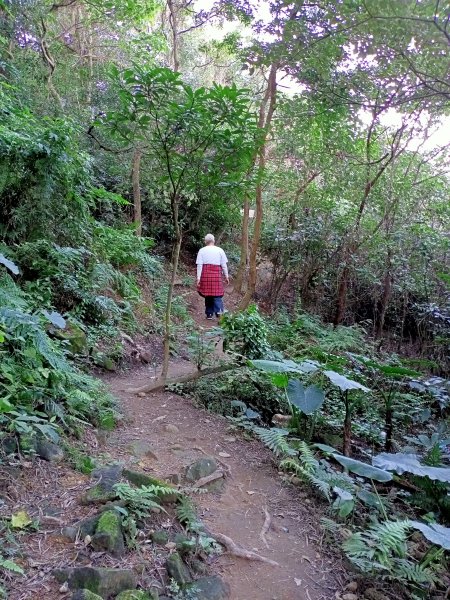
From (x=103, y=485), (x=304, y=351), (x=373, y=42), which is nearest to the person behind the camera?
(x=103, y=485)

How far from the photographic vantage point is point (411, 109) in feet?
27.0

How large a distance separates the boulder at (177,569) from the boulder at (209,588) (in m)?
0.04

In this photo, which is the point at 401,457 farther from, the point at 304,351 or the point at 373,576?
the point at 304,351

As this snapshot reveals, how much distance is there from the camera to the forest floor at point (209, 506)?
2232 mm

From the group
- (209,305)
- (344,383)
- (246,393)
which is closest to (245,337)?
(246,393)

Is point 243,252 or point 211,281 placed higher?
point 243,252

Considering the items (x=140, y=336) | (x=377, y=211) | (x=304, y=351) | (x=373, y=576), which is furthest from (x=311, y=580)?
(x=377, y=211)

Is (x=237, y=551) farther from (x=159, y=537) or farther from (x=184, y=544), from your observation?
(x=159, y=537)

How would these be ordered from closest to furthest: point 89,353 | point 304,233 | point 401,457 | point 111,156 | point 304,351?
point 401,457, point 89,353, point 304,351, point 304,233, point 111,156

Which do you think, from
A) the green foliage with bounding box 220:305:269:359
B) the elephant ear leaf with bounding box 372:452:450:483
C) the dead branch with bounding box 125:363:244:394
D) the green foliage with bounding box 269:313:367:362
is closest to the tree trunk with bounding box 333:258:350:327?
the green foliage with bounding box 269:313:367:362

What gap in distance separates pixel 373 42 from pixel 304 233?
5936 millimetres

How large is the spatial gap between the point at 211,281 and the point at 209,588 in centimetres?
622

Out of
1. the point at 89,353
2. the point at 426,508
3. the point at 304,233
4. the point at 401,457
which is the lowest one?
the point at 426,508

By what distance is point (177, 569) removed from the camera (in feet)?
7.65
